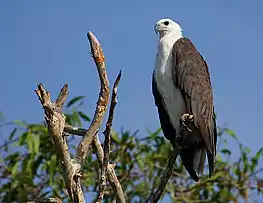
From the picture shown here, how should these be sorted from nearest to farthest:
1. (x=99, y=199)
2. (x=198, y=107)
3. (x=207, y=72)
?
(x=99, y=199), (x=198, y=107), (x=207, y=72)

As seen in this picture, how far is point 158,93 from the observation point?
6.33 metres

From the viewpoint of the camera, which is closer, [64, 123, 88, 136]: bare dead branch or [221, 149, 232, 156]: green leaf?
[64, 123, 88, 136]: bare dead branch

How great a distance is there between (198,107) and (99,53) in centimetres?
236

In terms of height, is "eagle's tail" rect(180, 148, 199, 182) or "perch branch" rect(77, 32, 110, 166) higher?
"perch branch" rect(77, 32, 110, 166)

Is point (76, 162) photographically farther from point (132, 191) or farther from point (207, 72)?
point (132, 191)

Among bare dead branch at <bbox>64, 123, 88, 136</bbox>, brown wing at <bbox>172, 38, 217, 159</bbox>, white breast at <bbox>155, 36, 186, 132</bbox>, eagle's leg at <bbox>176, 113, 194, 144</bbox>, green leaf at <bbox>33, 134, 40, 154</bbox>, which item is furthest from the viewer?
green leaf at <bbox>33, 134, 40, 154</bbox>

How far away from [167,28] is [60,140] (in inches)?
124

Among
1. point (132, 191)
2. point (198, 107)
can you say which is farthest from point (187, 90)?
point (132, 191)

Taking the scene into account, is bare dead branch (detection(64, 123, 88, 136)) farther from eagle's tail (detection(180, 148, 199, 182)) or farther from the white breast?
the white breast

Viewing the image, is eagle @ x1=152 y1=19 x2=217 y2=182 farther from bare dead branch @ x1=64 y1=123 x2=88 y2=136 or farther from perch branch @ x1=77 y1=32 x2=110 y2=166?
perch branch @ x1=77 y1=32 x2=110 y2=166

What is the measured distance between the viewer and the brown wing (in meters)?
6.00

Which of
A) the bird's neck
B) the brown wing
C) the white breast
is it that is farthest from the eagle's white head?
the white breast

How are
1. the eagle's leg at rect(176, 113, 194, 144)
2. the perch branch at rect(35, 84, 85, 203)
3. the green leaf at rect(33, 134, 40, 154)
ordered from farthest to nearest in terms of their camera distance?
the green leaf at rect(33, 134, 40, 154) → the eagle's leg at rect(176, 113, 194, 144) → the perch branch at rect(35, 84, 85, 203)

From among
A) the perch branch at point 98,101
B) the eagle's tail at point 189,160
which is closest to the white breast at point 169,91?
the eagle's tail at point 189,160
